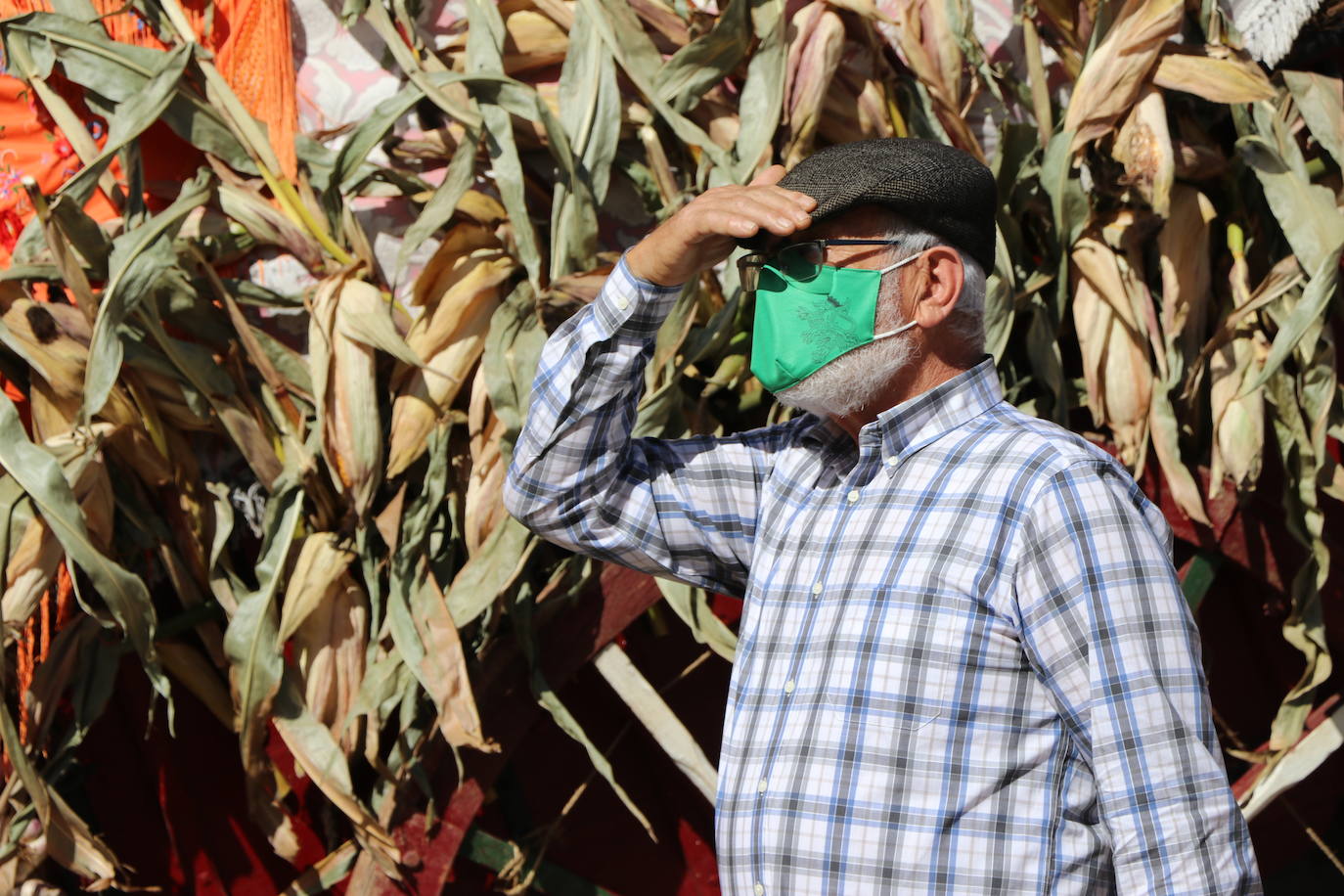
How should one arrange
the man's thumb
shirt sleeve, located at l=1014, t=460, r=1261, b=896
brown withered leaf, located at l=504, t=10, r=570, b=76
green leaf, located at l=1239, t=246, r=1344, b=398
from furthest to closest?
1. brown withered leaf, located at l=504, t=10, r=570, b=76
2. green leaf, located at l=1239, t=246, r=1344, b=398
3. the man's thumb
4. shirt sleeve, located at l=1014, t=460, r=1261, b=896

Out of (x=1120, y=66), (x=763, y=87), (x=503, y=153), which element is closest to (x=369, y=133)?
(x=503, y=153)

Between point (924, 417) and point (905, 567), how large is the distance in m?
0.16

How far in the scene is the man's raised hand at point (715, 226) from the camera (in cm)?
112

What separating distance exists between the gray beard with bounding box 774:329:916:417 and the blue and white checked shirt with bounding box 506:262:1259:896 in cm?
4

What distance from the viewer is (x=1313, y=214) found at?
5.31 ft

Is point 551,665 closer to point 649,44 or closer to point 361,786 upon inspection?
point 361,786

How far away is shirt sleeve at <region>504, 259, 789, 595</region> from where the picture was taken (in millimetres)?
1308

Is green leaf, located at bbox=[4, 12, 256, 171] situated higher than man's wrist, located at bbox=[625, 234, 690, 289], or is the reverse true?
green leaf, located at bbox=[4, 12, 256, 171]

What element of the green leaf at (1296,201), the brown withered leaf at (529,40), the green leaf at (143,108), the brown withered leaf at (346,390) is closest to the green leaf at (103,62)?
the green leaf at (143,108)

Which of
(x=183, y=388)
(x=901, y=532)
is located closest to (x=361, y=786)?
(x=183, y=388)

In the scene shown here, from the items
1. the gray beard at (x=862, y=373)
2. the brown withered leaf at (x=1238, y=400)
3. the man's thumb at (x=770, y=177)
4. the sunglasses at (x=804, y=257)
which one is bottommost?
the brown withered leaf at (x=1238, y=400)

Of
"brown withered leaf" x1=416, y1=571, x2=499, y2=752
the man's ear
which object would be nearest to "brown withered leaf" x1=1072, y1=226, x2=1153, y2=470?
the man's ear

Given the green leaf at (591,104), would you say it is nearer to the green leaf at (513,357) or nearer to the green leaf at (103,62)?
the green leaf at (513,357)

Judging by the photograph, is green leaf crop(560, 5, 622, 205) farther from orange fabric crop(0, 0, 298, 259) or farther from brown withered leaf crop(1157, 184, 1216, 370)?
brown withered leaf crop(1157, 184, 1216, 370)
